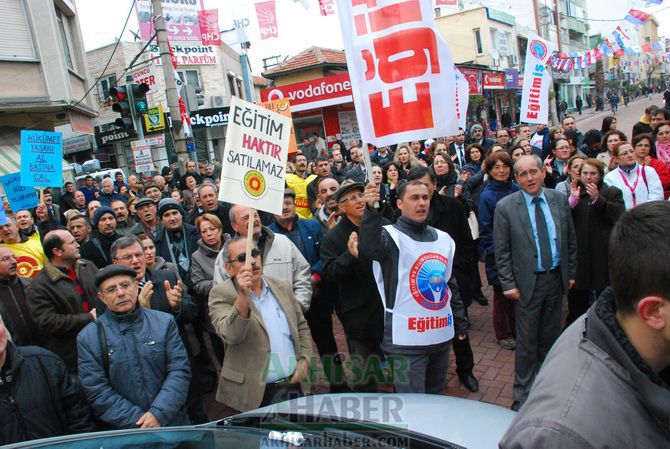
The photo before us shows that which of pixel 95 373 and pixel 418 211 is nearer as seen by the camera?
pixel 95 373

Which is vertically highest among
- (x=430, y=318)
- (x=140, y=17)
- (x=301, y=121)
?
(x=140, y=17)

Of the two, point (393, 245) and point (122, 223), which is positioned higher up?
point (122, 223)

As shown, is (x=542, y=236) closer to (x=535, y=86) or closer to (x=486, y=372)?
(x=486, y=372)

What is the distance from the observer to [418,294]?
338 centimetres

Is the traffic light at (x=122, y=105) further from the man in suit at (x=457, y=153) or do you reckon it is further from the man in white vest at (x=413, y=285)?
the man in white vest at (x=413, y=285)

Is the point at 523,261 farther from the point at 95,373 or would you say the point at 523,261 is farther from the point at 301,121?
the point at 301,121

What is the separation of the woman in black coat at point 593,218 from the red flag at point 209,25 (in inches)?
554

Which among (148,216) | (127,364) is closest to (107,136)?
(148,216)

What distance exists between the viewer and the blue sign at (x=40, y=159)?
20.7 feet

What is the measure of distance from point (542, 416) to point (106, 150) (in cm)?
3053

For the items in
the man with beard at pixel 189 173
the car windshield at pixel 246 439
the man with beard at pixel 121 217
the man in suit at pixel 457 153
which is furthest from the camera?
the man with beard at pixel 189 173

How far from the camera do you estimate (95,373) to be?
294cm

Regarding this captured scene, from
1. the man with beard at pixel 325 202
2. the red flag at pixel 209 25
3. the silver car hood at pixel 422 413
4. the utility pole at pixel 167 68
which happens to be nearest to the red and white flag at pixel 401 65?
the silver car hood at pixel 422 413

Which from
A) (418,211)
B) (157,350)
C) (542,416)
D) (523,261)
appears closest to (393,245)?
(418,211)
